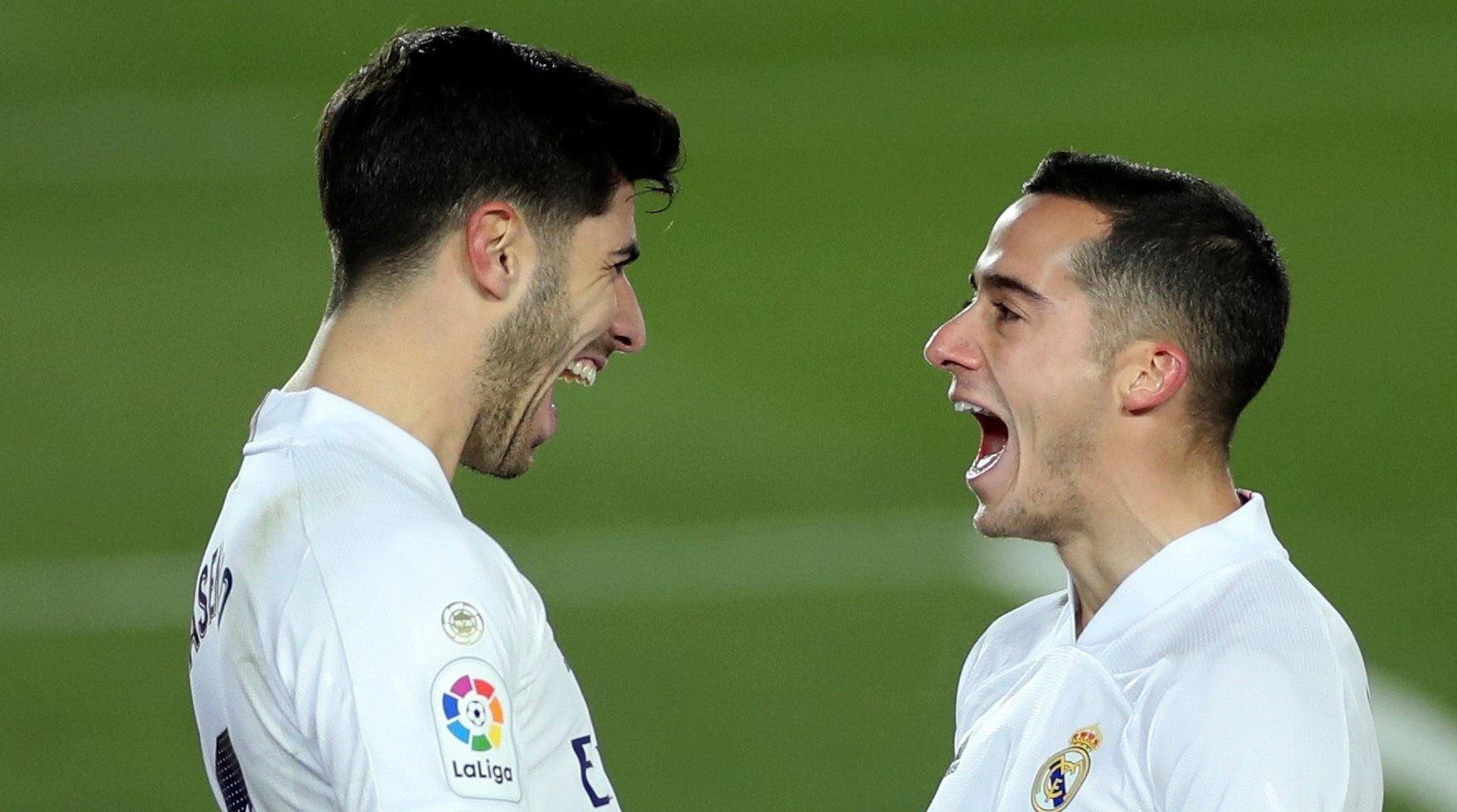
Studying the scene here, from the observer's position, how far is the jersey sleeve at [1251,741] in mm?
2516

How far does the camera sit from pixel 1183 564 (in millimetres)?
2971

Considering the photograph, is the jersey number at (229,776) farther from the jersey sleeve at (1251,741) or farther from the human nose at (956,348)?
the human nose at (956,348)

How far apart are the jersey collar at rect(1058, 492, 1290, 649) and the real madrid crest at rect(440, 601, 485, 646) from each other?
1.09 meters

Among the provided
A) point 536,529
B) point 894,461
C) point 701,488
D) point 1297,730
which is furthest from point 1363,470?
point 1297,730

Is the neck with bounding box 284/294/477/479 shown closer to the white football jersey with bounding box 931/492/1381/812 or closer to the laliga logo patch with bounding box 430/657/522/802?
the laliga logo patch with bounding box 430/657/522/802

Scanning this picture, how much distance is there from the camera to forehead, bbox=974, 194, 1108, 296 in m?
3.20

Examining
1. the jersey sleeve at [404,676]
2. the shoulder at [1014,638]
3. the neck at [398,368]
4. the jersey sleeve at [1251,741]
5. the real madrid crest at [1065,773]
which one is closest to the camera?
the jersey sleeve at [404,676]

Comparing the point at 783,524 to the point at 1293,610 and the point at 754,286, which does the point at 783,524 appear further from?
the point at 1293,610

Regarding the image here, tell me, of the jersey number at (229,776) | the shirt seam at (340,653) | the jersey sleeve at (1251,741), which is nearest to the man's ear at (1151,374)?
the jersey sleeve at (1251,741)

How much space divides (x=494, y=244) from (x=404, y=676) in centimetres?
69

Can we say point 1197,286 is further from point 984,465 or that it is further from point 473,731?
point 473,731

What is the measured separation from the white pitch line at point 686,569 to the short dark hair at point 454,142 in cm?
392

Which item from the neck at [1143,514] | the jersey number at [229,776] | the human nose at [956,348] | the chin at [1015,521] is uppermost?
the human nose at [956,348]

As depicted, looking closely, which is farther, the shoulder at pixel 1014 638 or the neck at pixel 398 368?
the shoulder at pixel 1014 638
